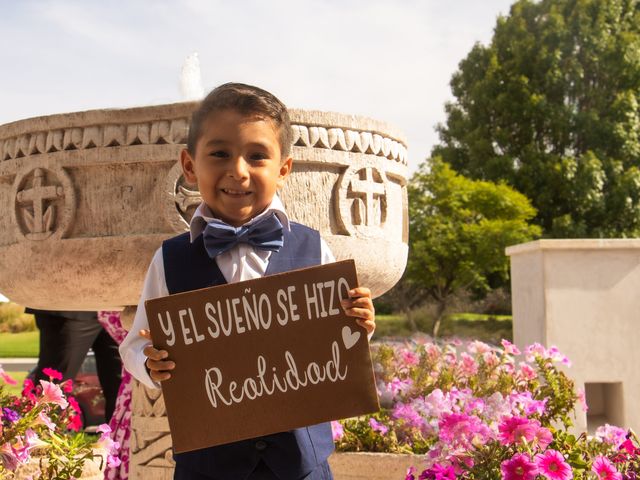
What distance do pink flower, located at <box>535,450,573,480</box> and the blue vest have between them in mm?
674

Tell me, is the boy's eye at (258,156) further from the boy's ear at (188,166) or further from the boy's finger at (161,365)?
the boy's finger at (161,365)

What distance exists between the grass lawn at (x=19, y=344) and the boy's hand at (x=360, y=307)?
19.1 meters

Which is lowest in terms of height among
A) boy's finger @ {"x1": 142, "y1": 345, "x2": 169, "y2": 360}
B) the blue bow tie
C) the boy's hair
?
boy's finger @ {"x1": 142, "y1": 345, "x2": 169, "y2": 360}

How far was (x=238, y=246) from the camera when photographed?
186cm

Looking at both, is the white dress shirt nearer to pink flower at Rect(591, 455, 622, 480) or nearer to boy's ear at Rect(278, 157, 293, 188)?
boy's ear at Rect(278, 157, 293, 188)

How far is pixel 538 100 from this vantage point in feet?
77.7

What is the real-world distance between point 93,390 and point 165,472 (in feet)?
18.5

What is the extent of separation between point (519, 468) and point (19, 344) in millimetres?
21233

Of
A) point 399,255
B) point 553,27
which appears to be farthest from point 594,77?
point 399,255

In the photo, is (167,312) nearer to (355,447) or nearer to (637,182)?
(355,447)

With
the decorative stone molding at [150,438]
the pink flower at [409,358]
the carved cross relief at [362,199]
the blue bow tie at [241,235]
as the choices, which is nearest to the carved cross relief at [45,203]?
the decorative stone molding at [150,438]

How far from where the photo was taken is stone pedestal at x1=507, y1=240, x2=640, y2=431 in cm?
695

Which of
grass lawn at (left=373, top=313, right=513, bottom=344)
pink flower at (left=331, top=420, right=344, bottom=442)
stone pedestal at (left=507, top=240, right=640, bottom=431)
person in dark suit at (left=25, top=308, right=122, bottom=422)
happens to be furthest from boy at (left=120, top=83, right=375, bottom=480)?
grass lawn at (left=373, top=313, right=513, bottom=344)

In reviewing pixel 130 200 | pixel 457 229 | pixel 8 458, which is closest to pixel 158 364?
pixel 8 458
